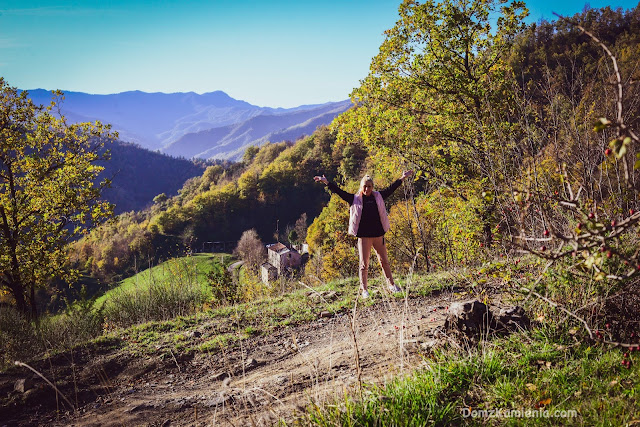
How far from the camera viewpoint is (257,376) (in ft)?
12.3

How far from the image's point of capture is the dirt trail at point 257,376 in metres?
2.88

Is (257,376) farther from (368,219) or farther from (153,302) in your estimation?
(153,302)

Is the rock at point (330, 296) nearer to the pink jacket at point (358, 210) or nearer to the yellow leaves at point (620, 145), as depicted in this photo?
the pink jacket at point (358, 210)

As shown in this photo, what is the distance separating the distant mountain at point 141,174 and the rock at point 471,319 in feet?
533

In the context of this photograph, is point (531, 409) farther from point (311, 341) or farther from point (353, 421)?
point (311, 341)

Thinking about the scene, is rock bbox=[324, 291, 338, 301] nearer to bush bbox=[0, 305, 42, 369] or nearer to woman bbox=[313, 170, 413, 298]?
woman bbox=[313, 170, 413, 298]

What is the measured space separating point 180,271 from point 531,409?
29.0 ft

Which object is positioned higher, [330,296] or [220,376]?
[220,376]

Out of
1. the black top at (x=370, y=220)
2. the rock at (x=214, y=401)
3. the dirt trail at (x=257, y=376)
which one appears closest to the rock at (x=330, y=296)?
the dirt trail at (x=257, y=376)

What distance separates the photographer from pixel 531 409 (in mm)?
2230

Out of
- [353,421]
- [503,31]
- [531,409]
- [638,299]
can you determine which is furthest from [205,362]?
[503,31]

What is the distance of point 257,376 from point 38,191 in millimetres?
11640

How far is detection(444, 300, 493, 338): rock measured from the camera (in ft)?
10.7

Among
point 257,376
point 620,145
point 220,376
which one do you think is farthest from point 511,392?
point 220,376
